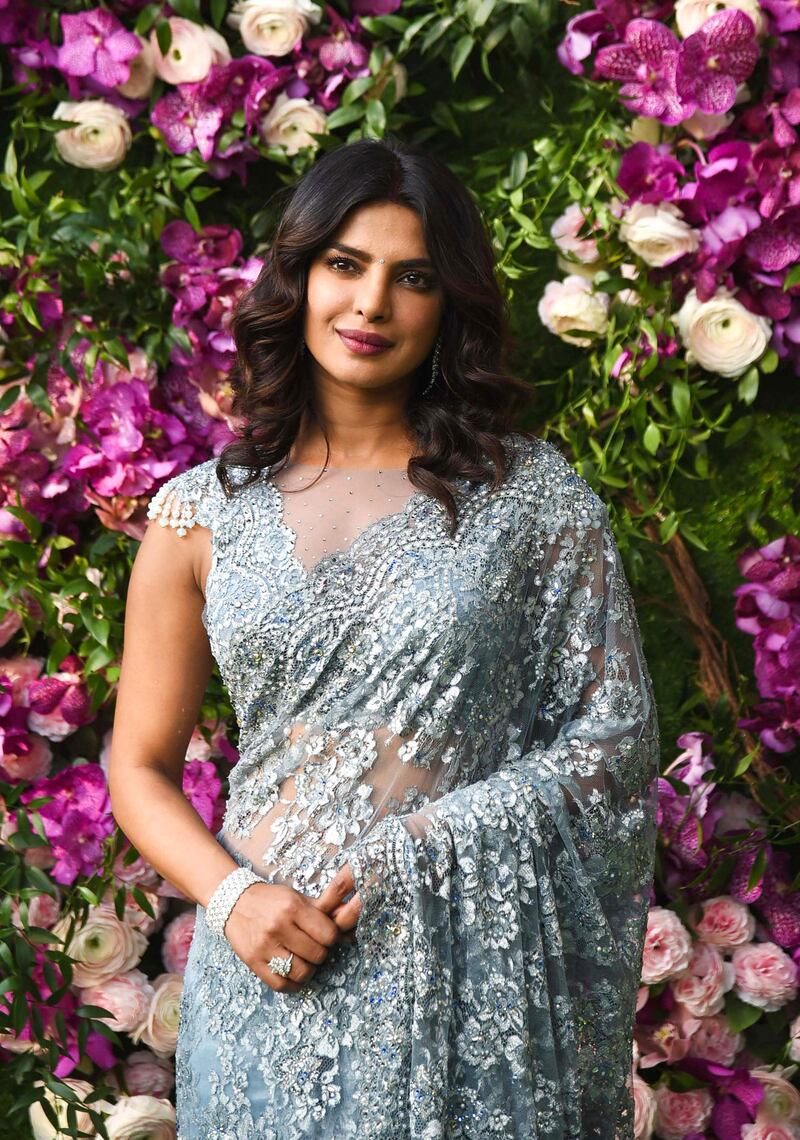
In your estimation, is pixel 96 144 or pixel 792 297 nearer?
pixel 792 297

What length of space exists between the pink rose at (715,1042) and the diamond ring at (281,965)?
1.16 m

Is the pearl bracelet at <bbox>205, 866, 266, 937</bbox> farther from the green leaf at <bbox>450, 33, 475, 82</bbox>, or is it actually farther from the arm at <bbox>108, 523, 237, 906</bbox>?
the green leaf at <bbox>450, 33, 475, 82</bbox>

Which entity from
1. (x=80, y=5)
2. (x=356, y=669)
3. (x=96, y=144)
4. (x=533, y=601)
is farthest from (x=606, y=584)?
→ (x=80, y=5)

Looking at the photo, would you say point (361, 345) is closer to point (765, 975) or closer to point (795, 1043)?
point (765, 975)

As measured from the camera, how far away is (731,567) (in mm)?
2588

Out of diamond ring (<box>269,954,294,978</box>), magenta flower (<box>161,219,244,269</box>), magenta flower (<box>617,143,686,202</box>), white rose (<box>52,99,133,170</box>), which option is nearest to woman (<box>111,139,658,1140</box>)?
diamond ring (<box>269,954,294,978</box>)

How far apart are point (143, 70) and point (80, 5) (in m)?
0.17

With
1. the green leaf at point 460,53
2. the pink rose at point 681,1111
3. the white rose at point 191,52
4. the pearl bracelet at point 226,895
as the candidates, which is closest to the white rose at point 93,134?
the white rose at point 191,52

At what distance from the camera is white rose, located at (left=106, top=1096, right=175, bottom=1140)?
2521 millimetres

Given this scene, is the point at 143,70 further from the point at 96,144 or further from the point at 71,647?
the point at 71,647

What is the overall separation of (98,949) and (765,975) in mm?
1198

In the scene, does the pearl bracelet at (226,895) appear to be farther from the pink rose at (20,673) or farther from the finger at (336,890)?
the pink rose at (20,673)

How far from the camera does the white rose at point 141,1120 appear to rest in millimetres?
2521

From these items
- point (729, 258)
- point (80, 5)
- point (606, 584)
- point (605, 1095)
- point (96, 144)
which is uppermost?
point (80, 5)
